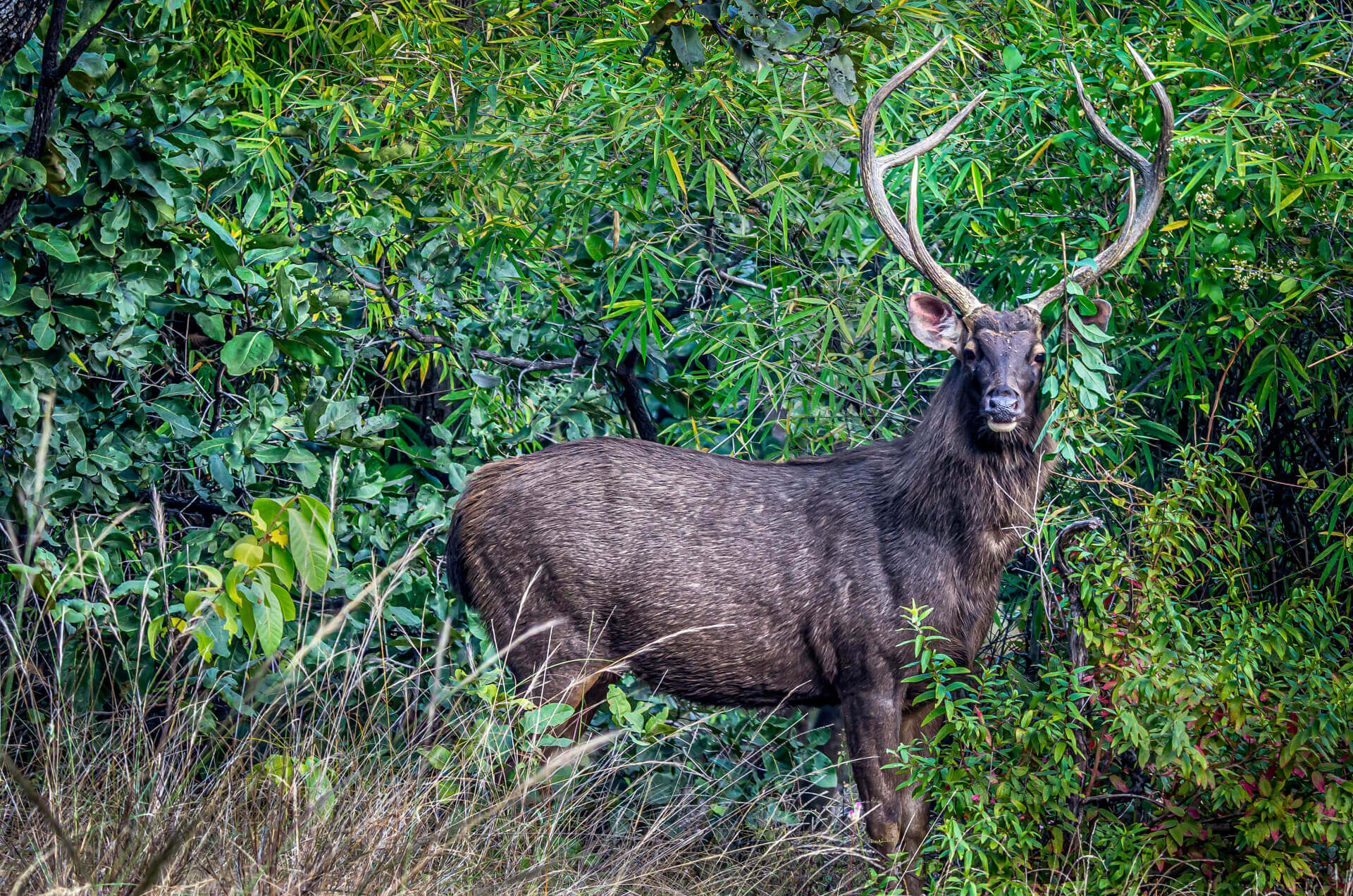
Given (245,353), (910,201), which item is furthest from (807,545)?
(245,353)

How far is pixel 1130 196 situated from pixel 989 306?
0.61m

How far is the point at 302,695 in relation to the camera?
5.05 metres

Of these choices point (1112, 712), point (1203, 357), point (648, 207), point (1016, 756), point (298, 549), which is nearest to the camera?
point (298, 549)

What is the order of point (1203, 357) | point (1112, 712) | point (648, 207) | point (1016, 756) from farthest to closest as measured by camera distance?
point (648, 207) → point (1203, 357) → point (1016, 756) → point (1112, 712)

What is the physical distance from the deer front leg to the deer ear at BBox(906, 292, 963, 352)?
4.21 ft

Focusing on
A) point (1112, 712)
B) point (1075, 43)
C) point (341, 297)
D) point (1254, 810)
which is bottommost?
point (1254, 810)

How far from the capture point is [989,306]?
A: 4805 mm

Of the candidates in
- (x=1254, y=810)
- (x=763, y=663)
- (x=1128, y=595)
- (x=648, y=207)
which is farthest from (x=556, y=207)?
(x=1254, y=810)

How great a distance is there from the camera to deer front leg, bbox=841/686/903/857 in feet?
15.0

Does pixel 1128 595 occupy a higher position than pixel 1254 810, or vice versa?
pixel 1128 595

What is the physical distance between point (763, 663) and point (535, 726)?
48.1 inches

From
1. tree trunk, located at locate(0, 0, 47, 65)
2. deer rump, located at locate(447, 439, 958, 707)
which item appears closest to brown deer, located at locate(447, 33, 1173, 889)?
deer rump, located at locate(447, 439, 958, 707)

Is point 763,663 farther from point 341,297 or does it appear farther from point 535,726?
point 341,297

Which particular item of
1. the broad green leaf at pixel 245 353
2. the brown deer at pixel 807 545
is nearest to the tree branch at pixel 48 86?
the broad green leaf at pixel 245 353
